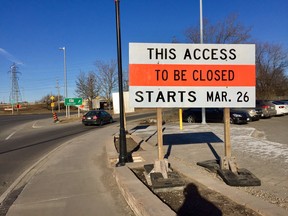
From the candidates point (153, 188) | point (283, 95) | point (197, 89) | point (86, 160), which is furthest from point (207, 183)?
point (283, 95)

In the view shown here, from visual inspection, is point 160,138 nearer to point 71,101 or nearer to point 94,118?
point 94,118

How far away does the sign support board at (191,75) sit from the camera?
713 cm

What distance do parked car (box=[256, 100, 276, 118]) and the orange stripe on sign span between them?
946 inches

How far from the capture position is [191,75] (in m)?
7.30

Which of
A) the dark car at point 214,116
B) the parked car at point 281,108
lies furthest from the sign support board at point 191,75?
the parked car at point 281,108

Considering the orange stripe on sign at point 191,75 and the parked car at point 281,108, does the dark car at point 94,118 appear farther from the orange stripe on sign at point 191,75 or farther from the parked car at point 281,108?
the orange stripe on sign at point 191,75

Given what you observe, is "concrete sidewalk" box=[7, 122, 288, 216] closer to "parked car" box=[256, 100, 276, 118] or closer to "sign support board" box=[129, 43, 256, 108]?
"sign support board" box=[129, 43, 256, 108]

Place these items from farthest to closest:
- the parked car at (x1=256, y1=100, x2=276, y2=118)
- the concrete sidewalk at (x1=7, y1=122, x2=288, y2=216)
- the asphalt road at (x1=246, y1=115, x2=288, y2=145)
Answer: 1. the parked car at (x1=256, y1=100, x2=276, y2=118)
2. the asphalt road at (x1=246, y1=115, x2=288, y2=145)
3. the concrete sidewalk at (x1=7, y1=122, x2=288, y2=216)

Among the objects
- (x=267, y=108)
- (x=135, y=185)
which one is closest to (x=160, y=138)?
(x=135, y=185)

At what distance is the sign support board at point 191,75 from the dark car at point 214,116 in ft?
59.6

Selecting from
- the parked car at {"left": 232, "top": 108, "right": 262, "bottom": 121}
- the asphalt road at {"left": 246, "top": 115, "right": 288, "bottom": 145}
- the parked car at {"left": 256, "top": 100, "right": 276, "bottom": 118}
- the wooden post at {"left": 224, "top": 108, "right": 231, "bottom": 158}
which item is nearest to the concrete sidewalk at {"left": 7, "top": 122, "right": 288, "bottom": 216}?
the wooden post at {"left": 224, "top": 108, "right": 231, "bottom": 158}

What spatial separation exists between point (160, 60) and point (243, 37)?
1212 inches

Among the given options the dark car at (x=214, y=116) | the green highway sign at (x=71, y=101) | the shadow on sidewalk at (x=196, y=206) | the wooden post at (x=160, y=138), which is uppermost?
the green highway sign at (x=71, y=101)

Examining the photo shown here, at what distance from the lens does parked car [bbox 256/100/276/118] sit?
99.6 feet
